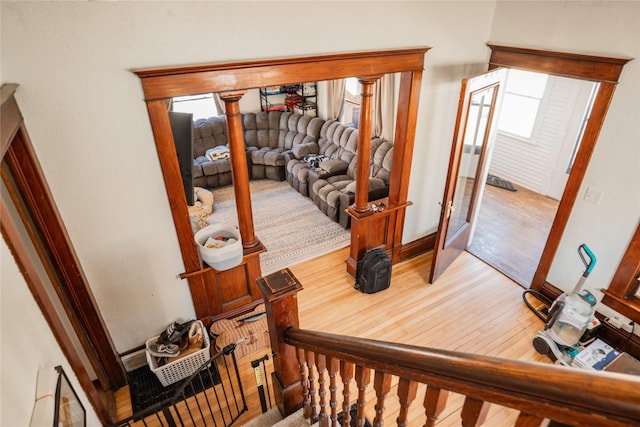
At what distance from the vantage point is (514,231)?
17.0ft

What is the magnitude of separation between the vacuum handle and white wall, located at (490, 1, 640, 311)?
0.26ft

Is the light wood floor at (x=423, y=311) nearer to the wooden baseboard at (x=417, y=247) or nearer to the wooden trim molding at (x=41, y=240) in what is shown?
the wooden baseboard at (x=417, y=247)

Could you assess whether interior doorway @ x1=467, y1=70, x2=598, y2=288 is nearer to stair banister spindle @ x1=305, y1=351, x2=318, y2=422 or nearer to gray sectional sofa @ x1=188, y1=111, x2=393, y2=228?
gray sectional sofa @ x1=188, y1=111, x2=393, y2=228

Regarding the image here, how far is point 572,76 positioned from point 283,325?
125 inches

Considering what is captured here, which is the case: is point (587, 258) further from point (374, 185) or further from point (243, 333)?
point (243, 333)

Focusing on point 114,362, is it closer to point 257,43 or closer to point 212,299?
point 212,299

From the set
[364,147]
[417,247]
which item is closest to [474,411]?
[364,147]

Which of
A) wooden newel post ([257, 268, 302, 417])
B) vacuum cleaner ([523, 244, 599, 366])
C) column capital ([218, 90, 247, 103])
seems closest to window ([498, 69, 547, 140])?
vacuum cleaner ([523, 244, 599, 366])

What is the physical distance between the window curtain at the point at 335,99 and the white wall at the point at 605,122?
11.8 ft

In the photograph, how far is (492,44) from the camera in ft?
12.1

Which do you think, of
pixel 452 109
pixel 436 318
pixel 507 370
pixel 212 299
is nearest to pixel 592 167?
pixel 452 109

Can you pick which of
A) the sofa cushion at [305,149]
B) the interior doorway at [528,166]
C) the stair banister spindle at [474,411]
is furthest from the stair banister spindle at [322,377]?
the sofa cushion at [305,149]

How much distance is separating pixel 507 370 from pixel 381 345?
0.43 metres

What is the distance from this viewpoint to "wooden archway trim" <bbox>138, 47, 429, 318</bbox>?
248 centimetres
